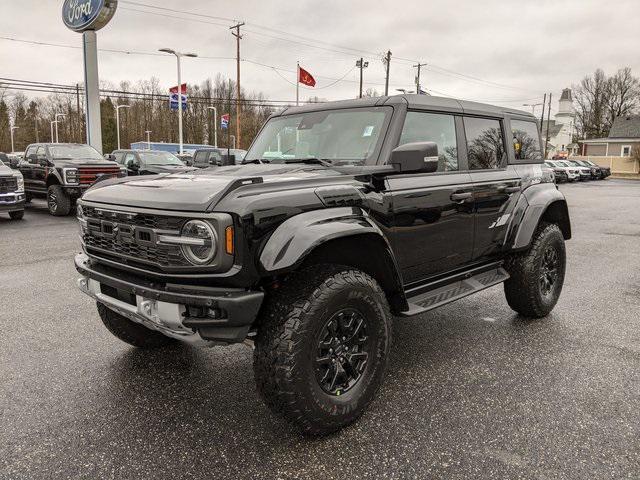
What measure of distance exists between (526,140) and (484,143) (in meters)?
0.87

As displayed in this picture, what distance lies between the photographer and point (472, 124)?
4059 mm

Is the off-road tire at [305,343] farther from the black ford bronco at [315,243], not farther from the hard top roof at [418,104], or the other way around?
the hard top roof at [418,104]

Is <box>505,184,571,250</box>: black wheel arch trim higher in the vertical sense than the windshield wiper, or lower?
lower

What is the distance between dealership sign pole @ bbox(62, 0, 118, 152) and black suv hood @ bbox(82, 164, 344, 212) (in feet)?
52.5

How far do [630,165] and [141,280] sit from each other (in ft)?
231

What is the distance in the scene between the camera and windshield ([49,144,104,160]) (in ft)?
42.8

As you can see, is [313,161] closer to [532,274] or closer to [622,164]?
[532,274]

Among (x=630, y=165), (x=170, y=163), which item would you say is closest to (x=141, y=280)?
(x=170, y=163)

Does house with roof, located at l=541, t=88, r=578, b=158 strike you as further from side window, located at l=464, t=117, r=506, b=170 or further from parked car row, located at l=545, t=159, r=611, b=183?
side window, located at l=464, t=117, r=506, b=170

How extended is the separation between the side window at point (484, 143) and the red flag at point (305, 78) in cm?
2645

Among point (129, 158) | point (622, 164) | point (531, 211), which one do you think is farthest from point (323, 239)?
point (622, 164)

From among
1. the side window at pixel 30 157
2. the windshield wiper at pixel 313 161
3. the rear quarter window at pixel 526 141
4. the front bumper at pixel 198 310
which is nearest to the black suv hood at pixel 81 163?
the side window at pixel 30 157

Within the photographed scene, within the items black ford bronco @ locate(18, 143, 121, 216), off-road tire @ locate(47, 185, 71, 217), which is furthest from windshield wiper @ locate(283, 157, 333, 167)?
off-road tire @ locate(47, 185, 71, 217)

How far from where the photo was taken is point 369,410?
9.81 feet
